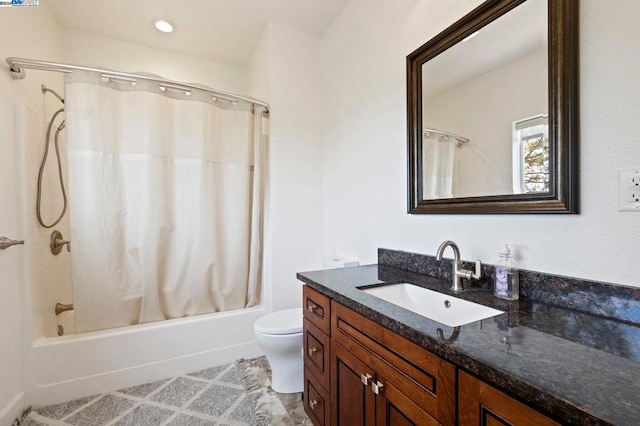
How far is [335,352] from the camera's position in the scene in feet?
3.68

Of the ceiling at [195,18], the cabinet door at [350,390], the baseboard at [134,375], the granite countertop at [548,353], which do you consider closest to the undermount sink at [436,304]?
the granite countertop at [548,353]

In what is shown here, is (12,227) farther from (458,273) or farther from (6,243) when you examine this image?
(458,273)

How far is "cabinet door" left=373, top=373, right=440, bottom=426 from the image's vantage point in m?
0.72

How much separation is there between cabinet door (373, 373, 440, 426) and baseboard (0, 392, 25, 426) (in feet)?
6.25

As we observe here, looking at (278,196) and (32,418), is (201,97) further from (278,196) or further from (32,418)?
(32,418)

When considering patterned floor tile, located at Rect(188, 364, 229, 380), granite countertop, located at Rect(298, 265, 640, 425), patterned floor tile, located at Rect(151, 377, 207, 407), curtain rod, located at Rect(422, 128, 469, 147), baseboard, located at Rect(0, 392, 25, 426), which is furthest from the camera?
patterned floor tile, located at Rect(188, 364, 229, 380)

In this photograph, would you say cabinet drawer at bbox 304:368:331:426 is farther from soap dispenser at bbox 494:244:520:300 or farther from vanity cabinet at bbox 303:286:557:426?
soap dispenser at bbox 494:244:520:300

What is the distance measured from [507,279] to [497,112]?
0.66m

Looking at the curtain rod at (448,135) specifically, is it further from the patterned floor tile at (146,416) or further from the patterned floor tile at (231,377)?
the patterned floor tile at (146,416)

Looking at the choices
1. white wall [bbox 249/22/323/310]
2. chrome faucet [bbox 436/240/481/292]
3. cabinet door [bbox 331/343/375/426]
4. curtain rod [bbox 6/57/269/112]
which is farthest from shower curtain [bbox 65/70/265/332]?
chrome faucet [bbox 436/240/481/292]

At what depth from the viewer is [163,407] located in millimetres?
1582

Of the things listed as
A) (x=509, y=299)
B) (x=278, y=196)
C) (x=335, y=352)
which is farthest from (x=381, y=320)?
(x=278, y=196)

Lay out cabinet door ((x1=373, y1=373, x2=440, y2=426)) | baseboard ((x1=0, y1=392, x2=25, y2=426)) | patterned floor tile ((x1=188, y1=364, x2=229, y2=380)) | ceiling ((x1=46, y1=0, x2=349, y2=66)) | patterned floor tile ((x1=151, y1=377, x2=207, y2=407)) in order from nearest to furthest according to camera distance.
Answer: cabinet door ((x1=373, y1=373, x2=440, y2=426)), baseboard ((x1=0, y1=392, x2=25, y2=426)), patterned floor tile ((x1=151, y1=377, x2=207, y2=407)), patterned floor tile ((x1=188, y1=364, x2=229, y2=380)), ceiling ((x1=46, y1=0, x2=349, y2=66))

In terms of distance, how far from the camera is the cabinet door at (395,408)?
0.72m
